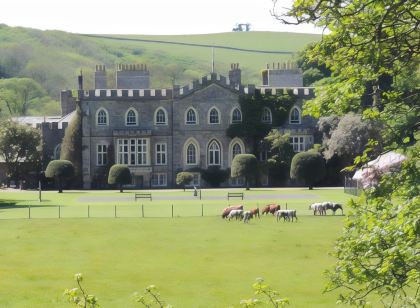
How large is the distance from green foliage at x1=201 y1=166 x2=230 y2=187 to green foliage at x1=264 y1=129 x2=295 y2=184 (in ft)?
11.8

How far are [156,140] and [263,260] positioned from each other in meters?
46.9

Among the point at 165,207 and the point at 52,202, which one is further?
the point at 52,202

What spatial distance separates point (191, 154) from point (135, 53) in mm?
108000

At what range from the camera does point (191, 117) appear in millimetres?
73188

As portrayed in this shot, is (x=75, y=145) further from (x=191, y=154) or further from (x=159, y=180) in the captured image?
(x=191, y=154)

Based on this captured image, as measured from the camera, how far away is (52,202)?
5359 cm

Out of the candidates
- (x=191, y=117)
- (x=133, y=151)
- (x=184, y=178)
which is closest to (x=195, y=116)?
(x=191, y=117)

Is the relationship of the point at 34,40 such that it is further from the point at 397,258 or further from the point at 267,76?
the point at 397,258

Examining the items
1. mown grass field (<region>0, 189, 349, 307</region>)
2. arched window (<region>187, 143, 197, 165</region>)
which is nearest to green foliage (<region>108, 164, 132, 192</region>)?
arched window (<region>187, 143, 197, 165</region>)

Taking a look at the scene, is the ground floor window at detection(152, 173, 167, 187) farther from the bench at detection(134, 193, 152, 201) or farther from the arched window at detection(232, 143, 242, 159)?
the bench at detection(134, 193, 152, 201)

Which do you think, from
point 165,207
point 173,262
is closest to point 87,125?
point 165,207

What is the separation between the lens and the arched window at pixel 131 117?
73312mm

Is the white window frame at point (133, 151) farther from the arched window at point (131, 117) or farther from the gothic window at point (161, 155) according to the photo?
the arched window at point (131, 117)

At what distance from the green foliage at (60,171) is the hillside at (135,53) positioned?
248ft
